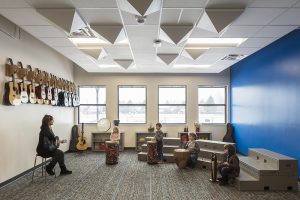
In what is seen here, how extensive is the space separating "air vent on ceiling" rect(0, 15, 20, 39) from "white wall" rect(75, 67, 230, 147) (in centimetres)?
458

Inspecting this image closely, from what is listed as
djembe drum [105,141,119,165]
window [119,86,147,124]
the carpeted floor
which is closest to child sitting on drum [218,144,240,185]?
the carpeted floor

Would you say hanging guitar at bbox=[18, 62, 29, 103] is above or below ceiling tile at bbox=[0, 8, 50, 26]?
below

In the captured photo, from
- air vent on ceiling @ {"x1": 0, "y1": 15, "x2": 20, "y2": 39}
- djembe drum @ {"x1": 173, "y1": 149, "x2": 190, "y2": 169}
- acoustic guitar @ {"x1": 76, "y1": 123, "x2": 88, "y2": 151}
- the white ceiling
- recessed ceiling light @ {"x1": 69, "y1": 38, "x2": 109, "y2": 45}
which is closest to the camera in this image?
the white ceiling

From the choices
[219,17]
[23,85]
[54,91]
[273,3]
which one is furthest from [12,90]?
[273,3]

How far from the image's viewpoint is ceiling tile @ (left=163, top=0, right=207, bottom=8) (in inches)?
147

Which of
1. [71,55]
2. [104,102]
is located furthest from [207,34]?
[104,102]

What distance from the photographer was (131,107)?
10.5 metres

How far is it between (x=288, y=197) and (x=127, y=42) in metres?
4.38

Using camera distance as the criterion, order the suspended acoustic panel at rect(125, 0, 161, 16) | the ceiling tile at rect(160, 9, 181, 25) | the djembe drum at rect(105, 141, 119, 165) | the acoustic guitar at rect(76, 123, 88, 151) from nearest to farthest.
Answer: the suspended acoustic panel at rect(125, 0, 161, 16) → the ceiling tile at rect(160, 9, 181, 25) → the djembe drum at rect(105, 141, 119, 165) → the acoustic guitar at rect(76, 123, 88, 151)

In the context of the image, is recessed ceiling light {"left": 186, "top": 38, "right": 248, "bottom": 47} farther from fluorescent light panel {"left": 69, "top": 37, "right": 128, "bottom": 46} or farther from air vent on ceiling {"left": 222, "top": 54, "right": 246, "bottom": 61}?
fluorescent light panel {"left": 69, "top": 37, "right": 128, "bottom": 46}

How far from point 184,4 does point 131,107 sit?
6936mm

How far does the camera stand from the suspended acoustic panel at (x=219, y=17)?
399cm

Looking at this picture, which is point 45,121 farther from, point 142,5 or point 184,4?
point 184,4

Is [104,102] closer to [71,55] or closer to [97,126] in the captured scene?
[97,126]
